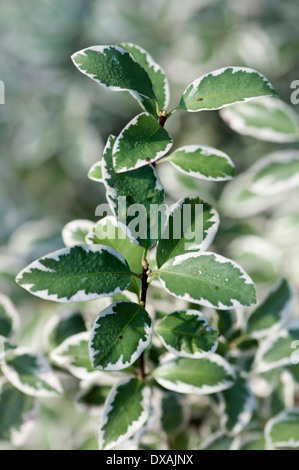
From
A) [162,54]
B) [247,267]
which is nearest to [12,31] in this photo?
[162,54]

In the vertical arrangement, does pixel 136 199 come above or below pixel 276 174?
above

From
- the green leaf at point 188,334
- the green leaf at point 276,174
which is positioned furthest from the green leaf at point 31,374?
the green leaf at point 276,174

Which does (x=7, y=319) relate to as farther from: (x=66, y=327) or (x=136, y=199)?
(x=136, y=199)

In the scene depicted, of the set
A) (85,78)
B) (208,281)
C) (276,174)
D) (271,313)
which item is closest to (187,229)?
(208,281)

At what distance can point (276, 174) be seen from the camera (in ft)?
3.76

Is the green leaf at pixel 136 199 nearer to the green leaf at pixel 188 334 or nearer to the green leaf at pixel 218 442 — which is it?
the green leaf at pixel 188 334

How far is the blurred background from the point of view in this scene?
1.64 metres

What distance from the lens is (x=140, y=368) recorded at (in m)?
0.71

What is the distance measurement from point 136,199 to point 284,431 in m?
0.52

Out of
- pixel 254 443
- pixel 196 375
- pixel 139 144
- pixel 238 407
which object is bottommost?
pixel 254 443

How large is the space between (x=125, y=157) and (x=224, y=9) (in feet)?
4.75

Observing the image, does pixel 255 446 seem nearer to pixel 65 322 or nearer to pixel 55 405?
pixel 65 322

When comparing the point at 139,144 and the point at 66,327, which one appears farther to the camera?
the point at 66,327

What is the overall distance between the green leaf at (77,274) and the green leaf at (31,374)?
321 mm
